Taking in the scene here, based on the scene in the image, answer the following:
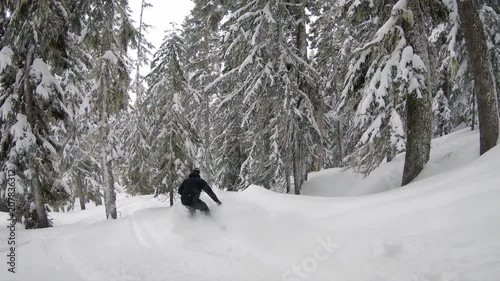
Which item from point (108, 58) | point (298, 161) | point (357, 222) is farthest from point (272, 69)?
point (357, 222)

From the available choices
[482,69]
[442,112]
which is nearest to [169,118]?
[482,69]

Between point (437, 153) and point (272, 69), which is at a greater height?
point (272, 69)

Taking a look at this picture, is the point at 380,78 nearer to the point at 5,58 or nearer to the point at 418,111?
the point at 418,111

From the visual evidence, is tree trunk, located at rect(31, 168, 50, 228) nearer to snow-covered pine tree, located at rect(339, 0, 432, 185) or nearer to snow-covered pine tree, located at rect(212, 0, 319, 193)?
snow-covered pine tree, located at rect(212, 0, 319, 193)

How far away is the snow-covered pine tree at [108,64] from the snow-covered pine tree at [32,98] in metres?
1.08

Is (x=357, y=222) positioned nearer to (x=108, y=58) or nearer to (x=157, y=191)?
(x=108, y=58)

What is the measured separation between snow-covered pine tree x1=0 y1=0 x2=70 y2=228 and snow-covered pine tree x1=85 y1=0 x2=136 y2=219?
1.08 m

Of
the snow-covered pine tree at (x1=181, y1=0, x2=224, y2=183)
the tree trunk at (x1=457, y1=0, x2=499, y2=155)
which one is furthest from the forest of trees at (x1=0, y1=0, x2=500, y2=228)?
the snow-covered pine tree at (x1=181, y1=0, x2=224, y2=183)

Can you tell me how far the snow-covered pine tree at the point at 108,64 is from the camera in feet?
37.8

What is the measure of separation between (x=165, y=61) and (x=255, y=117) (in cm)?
685

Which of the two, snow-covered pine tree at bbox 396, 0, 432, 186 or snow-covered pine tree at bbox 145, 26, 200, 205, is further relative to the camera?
snow-covered pine tree at bbox 145, 26, 200, 205

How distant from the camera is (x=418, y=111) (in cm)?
837

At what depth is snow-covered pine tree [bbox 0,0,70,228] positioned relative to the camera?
10.0m

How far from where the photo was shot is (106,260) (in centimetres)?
620
